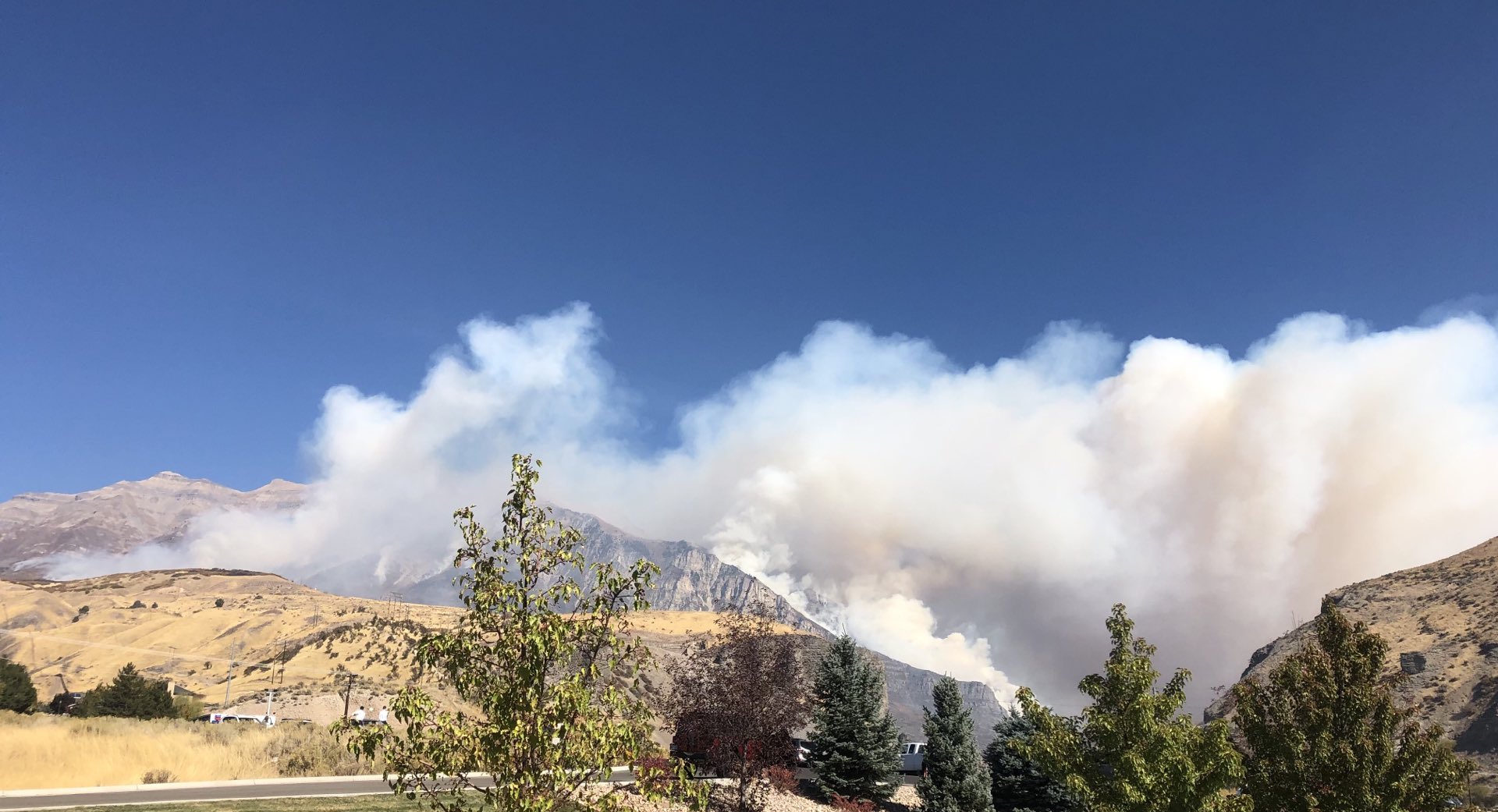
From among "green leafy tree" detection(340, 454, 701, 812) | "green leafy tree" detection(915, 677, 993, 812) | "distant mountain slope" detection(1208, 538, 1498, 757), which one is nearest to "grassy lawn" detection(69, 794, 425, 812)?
"green leafy tree" detection(340, 454, 701, 812)

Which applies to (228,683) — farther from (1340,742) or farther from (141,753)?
(1340,742)

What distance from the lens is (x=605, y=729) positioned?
795 cm

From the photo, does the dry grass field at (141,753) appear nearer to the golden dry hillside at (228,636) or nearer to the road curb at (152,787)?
the road curb at (152,787)

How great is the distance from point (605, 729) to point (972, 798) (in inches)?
1016

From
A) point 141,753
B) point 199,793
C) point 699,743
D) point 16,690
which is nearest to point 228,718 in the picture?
point 16,690

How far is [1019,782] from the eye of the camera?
32219 millimetres

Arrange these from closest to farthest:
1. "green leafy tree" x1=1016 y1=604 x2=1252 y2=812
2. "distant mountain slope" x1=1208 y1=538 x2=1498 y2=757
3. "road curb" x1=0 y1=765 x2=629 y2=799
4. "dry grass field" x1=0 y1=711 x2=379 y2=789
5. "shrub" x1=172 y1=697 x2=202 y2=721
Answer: "green leafy tree" x1=1016 y1=604 x2=1252 y2=812, "road curb" x1=0 y1=765 x2=629 y2=799, "dry grass field" x1=0 y1=711 x2=379 y2=789, "shrub" x1=172 y1=697 x2=202 y2=721, "distant mountain slope" x1=1208 y1=538 x2=1498 y2=757

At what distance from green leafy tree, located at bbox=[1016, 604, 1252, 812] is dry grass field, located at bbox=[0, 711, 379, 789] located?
987 inches

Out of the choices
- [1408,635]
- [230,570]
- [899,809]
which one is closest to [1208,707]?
[1408,635]

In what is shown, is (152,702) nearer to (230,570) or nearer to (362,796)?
(362,796)

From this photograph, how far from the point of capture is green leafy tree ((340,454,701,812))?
25.8ft

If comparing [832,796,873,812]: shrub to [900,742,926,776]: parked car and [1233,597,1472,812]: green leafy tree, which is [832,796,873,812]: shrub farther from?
[1233,597,1472,812]: green leafy tree

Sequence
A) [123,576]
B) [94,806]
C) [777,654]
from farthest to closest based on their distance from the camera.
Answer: [123,576] → [777,654] → [94,806]

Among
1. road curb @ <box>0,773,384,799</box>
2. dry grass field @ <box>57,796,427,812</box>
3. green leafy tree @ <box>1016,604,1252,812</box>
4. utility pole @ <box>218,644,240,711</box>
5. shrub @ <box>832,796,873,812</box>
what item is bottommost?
utility pole @ <box>218,644,240,711</box>
